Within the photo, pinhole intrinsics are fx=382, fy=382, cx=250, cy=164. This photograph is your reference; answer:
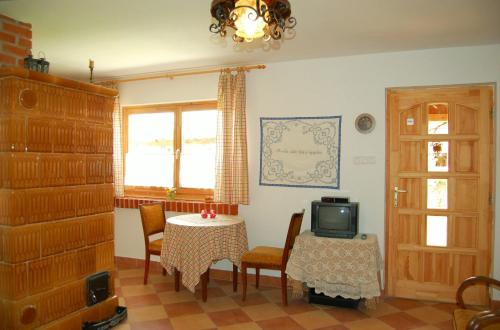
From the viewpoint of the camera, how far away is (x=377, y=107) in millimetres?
3982

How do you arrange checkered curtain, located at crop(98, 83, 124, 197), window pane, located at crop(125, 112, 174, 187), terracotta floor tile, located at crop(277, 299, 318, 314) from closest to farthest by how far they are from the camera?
1. terracotta floor tile, located at crop(277, 299, 318, 314)
2. window pane, located at crop(125, 112, 174, 187)
3. checkered curtain, located at crop(98, 83, 124, 197)

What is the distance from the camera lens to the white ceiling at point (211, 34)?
9.25 ft

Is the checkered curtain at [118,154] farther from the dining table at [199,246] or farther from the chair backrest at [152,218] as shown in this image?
the dining table at [199,246]

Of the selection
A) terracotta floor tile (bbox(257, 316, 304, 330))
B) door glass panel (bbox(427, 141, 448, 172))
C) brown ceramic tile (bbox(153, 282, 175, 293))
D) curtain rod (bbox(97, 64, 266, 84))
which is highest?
curtain rod (bbox(97, 64, 266, 84))

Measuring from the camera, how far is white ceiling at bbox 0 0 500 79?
9.25 ft

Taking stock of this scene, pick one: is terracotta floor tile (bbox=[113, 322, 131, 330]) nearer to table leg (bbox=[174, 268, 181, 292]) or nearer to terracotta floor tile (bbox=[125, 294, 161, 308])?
terracotta floor tile (bbox=[125, 294, 161, 308])

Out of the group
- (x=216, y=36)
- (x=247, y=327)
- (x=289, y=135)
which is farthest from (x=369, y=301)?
(x=216, y=36)

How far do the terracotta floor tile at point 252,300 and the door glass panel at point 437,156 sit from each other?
7.10ft

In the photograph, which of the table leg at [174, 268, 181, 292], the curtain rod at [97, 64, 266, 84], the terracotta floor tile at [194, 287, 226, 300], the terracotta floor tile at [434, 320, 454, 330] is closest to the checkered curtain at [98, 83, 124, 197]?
the curtain rod at [97, 64, 266, 84]

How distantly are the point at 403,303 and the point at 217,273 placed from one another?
207 centimetres

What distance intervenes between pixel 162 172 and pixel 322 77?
2350 mm

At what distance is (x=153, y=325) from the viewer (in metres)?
3.22

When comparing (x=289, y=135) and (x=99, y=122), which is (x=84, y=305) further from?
(x=289, y=135)

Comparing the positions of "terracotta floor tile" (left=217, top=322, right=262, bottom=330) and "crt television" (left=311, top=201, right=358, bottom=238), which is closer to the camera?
"terracotta floor tile" (left=217, top=322, right=262, bottom=330)
